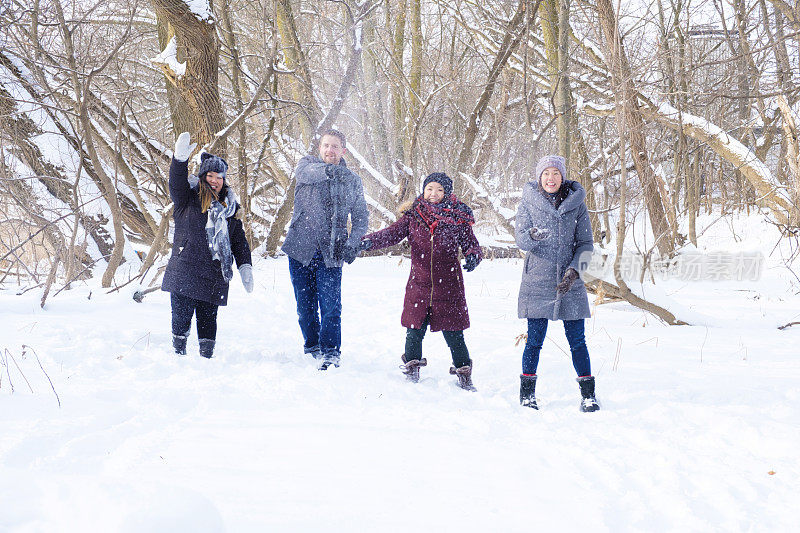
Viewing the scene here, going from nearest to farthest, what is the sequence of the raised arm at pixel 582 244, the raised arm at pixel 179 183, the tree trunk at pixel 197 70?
the raised arm at pixel 582 244 → the raised arm at pixel 179 183 → the tree trunk at pixel 197 70

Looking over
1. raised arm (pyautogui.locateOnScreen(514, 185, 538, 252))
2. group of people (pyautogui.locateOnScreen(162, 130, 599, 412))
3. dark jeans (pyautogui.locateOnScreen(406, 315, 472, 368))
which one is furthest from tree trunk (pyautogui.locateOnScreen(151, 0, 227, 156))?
raised arm (pyautogui.locateOnScreen(514, 185, 538, 252))

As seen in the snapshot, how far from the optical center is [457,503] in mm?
1842

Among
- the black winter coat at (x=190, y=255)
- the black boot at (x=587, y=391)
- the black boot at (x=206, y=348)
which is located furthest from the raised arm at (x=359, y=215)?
the black boot at (x=587, y=391)

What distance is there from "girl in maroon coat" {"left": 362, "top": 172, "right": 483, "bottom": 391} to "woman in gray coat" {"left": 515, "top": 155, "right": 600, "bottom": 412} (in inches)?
16.9

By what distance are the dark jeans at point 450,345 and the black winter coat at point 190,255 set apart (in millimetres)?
1314

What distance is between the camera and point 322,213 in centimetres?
367

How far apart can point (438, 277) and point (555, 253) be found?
0.77 metres

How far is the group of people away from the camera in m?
3.20

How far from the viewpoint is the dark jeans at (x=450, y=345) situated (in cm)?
346

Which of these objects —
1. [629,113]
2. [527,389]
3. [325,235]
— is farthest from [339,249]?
[629,113]

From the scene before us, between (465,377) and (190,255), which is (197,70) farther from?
(465,377)

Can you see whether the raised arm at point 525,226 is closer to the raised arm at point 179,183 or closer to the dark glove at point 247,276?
the dark glove at point 247,276

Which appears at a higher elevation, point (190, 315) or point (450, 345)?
point (190, 315)

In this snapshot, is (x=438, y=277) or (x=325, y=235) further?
(x=325, y=235)
